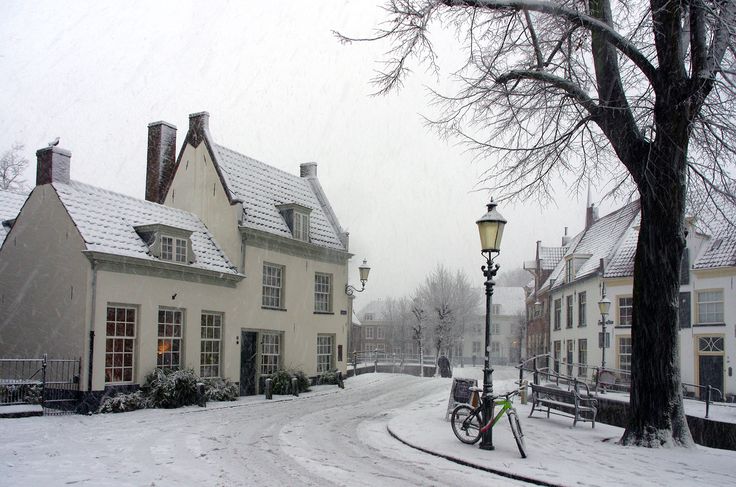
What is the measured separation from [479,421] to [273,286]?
1431 centimetres

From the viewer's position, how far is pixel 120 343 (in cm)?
1812

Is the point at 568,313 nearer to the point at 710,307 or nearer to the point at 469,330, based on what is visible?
the point at 710,307

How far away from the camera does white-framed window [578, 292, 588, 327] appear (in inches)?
1447

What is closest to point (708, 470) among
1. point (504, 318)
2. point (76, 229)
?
point (76, 229)

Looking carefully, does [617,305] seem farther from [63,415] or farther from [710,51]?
[63,415]

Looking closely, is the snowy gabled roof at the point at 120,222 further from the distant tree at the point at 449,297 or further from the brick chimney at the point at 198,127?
the distant tree at the point at 449,297

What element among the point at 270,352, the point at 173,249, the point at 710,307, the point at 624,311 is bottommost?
the point at 270,352

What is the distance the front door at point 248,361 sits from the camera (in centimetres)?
2319

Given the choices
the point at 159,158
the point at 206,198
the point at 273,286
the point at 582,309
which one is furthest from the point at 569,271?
the point at 159,158

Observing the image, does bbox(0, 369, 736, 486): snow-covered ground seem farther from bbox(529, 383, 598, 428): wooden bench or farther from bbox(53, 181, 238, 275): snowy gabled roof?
bbox(53, 181, 238, 275): snowy gabled roof

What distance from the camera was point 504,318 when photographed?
8975 centimetres

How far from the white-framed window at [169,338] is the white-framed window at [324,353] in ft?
27.1

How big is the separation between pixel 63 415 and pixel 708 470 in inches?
564

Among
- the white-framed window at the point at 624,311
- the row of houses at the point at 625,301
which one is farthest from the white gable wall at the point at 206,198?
the white-framed window at the point at 624,311
